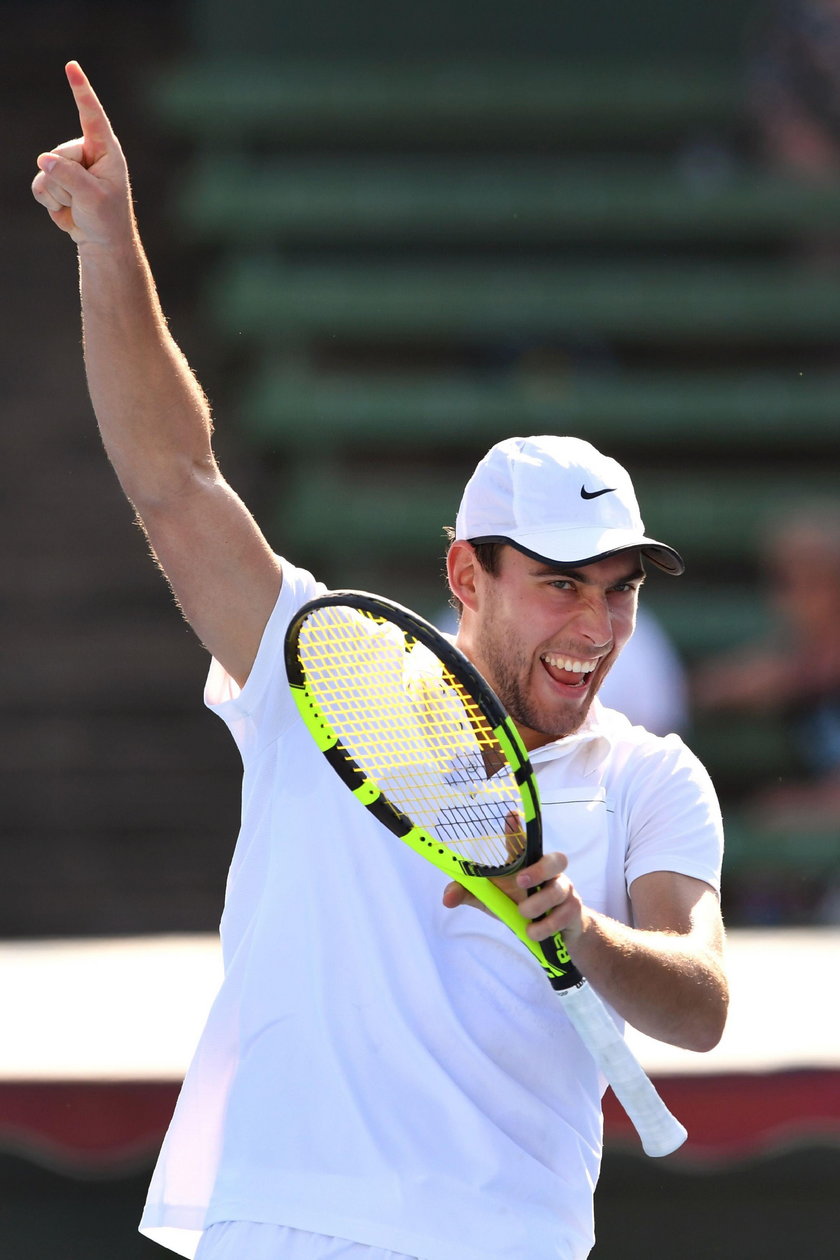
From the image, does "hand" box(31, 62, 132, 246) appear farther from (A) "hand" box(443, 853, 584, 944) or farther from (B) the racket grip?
(B) the racket grip

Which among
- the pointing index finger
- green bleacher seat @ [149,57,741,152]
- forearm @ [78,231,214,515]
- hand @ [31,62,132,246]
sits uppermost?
green bleacher seat @ [149,57,741,152]

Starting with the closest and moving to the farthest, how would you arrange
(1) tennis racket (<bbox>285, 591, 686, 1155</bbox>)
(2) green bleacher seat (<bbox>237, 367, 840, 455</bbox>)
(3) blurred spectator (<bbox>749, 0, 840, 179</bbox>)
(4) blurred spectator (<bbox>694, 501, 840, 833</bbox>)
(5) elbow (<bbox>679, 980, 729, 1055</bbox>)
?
(1) tennis racket (<bbox>285, 591, 686, 1155</bbox>), (5) elbow (<bbox>679, 980, 729, 1055</bbox>), (4) blurred spectator (<bbox>694, 501, 840, 833</bbox>), (2) green bleacher seat (<bbox>237, 367, 840, 455</bbox>), (3) blurred spectator (<bbox>749, 0, 840, 179</bbox>)

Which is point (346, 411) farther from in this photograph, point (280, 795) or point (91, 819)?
point (280, 795)

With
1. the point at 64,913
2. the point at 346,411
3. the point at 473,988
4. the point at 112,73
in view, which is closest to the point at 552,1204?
the point at 473,988

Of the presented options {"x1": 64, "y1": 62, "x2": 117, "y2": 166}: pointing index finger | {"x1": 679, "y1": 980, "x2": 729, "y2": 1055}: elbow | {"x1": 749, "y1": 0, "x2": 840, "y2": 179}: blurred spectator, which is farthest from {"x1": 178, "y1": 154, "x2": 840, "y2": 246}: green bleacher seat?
{"x1": 679, "y1": 980, "x2": 729, "y2": 1055}: elbow

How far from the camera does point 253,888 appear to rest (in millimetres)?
2312

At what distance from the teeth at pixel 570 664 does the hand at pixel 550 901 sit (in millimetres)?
375

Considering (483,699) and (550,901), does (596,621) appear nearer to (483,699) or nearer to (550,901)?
(483,699)

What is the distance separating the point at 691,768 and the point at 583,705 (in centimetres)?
19

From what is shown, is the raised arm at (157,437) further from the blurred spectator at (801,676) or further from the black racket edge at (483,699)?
the blurred spectator at (801,676)

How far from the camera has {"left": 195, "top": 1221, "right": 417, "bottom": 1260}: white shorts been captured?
6.95 feet

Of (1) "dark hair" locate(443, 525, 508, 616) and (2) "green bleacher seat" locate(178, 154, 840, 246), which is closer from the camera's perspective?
(1) "dark hair" locate(443, 525, 508, 616)

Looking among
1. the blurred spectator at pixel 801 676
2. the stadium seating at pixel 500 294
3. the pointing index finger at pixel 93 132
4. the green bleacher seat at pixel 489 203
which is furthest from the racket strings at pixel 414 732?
the green bleacher seat at pixel 489 203

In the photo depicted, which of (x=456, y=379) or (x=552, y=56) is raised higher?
(x=552, y=56)
